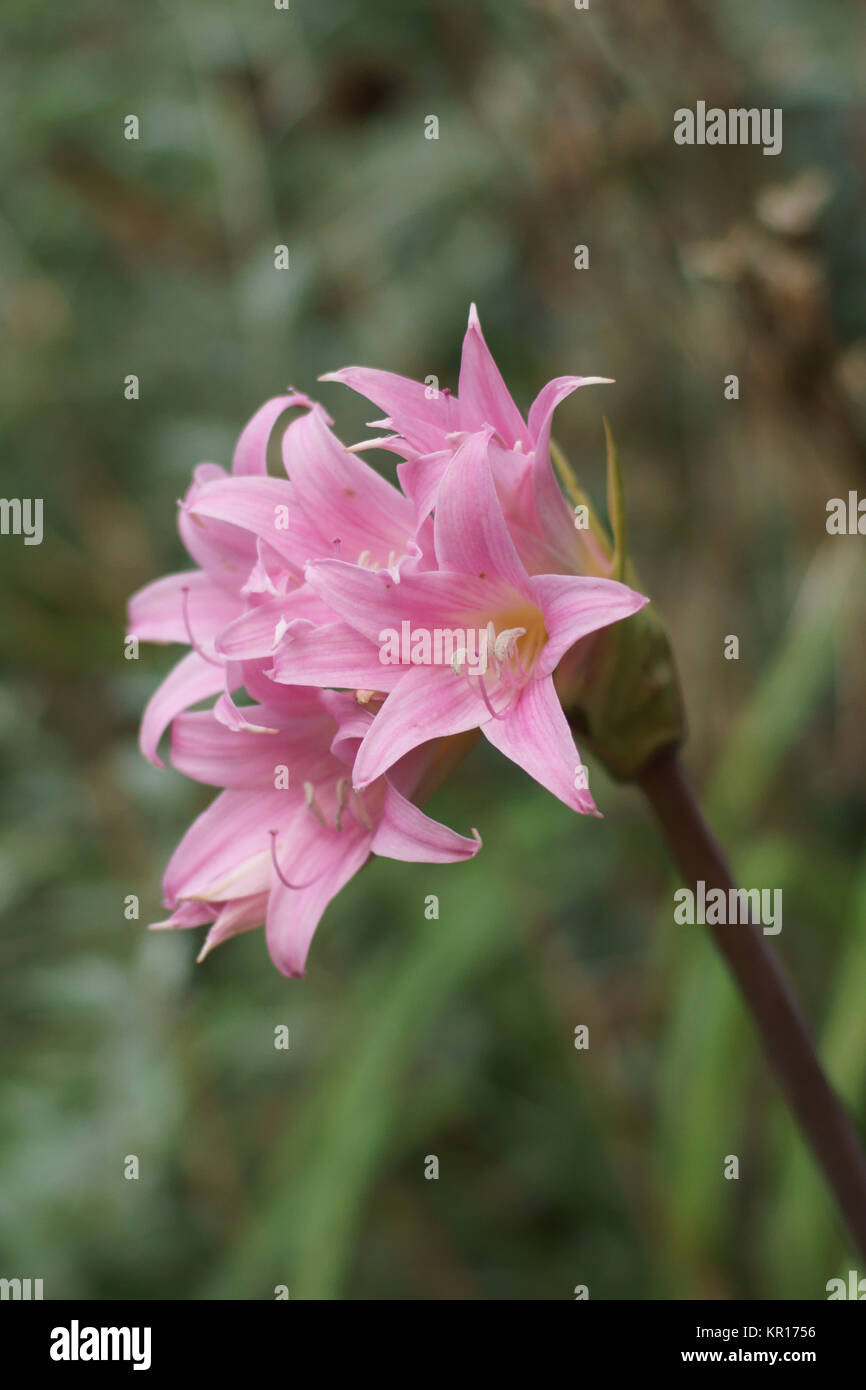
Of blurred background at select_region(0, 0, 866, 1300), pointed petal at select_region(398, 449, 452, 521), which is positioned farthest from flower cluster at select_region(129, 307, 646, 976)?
blurred background at select_region(0, 0, 866, 1300)

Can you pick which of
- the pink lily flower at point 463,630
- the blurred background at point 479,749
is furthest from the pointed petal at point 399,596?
the blurred background at point 479,749

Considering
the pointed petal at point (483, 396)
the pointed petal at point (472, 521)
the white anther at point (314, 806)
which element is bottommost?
the white anther at point (314, 806)

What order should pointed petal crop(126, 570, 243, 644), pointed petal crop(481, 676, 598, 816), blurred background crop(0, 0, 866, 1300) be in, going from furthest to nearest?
blurred background crop(0, 0, 866, 1300), pointed petal crop(126, 570, 243, 644), pointed petal crop(481, 676, 598, 816)

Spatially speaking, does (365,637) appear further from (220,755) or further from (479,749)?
(479,749)

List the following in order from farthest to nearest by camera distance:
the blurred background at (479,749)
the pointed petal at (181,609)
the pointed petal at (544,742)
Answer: the blurred background at (479,749), the pointed petal at (181,609), the pointed petal at (544,742)

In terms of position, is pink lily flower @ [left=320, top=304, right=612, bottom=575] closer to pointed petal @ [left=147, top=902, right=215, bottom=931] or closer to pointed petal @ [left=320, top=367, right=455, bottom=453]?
pointed petal @ [left=320, top=367, right=455, bottom=453]

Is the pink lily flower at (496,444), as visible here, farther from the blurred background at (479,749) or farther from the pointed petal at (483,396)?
the blurred background at (479,749)
